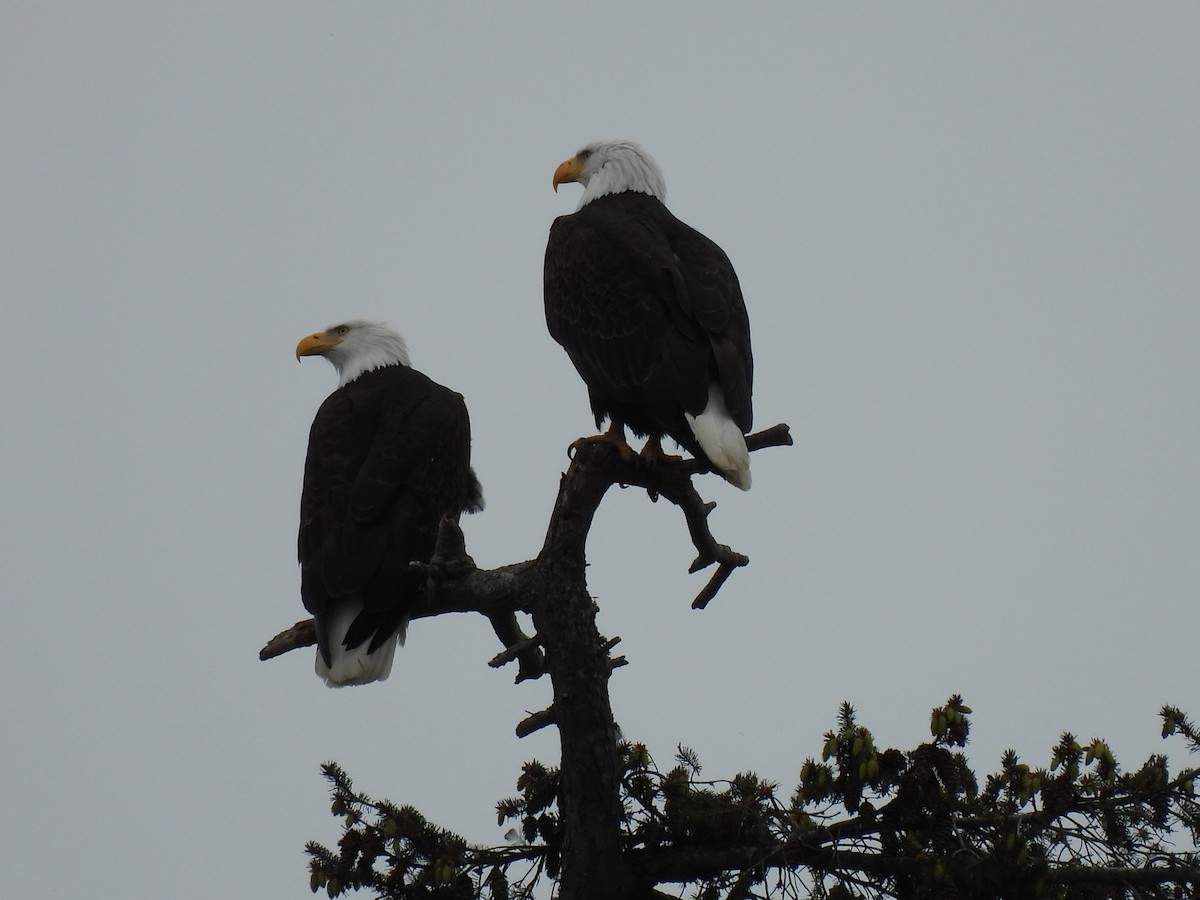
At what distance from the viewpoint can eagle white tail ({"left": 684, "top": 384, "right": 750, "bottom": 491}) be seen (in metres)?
4.42

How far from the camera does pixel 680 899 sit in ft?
13.4

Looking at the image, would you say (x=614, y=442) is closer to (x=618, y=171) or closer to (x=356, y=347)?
(x=618, y=171)

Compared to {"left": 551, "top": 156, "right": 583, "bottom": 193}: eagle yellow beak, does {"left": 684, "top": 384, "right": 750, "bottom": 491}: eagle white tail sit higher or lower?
lower

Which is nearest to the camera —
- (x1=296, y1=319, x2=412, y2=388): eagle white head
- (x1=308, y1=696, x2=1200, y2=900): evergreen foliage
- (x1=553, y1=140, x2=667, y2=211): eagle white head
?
(x1=308, y1=696, x2=1200, y2=900): evergreen foliage

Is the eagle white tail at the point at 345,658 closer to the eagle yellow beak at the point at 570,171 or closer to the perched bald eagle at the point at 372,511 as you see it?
the perched bald eagle at the point at 372,511

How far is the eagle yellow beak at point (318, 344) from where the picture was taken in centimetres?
712

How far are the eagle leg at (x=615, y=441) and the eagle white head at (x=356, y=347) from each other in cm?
210

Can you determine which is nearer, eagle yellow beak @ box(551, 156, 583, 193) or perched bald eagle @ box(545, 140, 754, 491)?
perched bald eagle @ box(545, 140, 754, 491)

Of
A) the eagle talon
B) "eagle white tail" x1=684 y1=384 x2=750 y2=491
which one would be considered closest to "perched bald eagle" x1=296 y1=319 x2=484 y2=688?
the eagle talon

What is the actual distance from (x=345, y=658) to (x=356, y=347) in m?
2.31

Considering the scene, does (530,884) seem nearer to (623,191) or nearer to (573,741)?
(573,741)

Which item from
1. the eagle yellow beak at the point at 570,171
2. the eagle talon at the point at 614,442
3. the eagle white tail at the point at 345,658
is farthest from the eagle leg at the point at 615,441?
the eagle yellow beak at the point at 570,171

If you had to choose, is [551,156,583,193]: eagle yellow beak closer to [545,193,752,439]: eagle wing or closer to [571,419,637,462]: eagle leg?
[545,193,752,439]: eagle wing

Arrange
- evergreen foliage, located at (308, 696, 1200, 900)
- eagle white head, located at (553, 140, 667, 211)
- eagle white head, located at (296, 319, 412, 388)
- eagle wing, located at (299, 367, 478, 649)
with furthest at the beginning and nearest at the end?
eagle white head, located at (296, 319, 412, 388)
eagle white head, located at (553, 140, 667, 211)
eagle wing, located at (299, 367, 478, 649)
evergreen foliage, located at (308, 696, 1200, 900)
